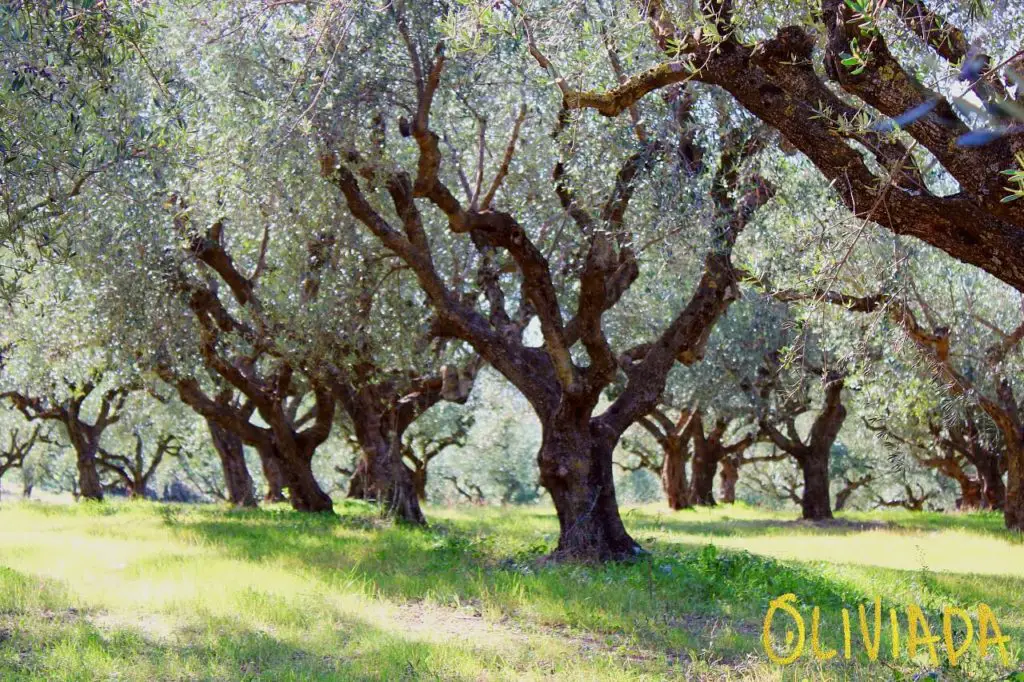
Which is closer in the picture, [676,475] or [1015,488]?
[1015,488]

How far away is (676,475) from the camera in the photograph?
105ft

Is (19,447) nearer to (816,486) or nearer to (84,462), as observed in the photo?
(84,462)

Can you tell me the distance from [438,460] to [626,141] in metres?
42.0

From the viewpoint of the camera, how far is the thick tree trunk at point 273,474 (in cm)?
2214

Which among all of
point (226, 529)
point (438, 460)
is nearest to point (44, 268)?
point (226, 529)

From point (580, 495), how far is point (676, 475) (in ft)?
67.3

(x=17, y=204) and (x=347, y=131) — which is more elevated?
(x=347, y=131)

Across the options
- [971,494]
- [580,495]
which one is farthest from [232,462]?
[971,494]

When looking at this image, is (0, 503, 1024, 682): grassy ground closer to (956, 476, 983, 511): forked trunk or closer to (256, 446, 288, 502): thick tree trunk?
(256, 446, 288, 502): thick tree trunk

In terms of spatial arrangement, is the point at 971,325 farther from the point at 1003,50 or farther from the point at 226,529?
the point at 226,529

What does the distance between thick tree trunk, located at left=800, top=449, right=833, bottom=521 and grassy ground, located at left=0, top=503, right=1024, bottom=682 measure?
953cm

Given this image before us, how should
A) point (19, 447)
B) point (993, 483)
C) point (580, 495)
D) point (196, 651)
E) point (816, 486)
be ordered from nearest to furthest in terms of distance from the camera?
point (196, 651) → point (580, 495) → point (816, 486) → point (993, 483) → point (19, 447)

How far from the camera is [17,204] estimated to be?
713 centimetres

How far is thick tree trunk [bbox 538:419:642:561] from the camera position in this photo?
477 inches
